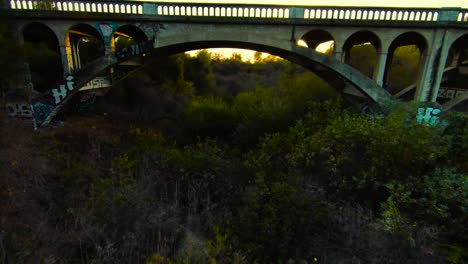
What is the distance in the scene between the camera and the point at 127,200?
4.25 m

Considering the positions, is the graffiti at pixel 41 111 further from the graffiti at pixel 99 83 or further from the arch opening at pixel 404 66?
the arch opening at pixel 404 66

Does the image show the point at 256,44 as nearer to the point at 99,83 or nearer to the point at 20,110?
the point at 99,83

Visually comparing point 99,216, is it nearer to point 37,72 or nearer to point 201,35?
point 201,35

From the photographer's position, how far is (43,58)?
11898 mm

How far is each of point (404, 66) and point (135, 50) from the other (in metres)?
17.5

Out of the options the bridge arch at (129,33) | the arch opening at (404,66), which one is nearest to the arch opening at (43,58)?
the bridge arch at (129,33)

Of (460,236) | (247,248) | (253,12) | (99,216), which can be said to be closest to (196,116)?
(253,12)

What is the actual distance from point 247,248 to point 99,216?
2694 millimetres

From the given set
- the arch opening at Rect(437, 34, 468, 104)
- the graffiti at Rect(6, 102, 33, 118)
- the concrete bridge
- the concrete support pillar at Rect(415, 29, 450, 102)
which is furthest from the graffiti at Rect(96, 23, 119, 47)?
the arch opening at Rect(437, 34, 468, 104)

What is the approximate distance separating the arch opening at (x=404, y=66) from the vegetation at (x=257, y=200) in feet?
22.8

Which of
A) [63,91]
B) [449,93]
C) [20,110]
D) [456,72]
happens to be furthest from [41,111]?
[456,72]

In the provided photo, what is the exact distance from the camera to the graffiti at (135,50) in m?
10.2

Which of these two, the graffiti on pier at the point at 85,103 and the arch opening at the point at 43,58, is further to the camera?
the graffiti on pier at the point at 85,103

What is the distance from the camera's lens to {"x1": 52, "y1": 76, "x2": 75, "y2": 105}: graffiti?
10.2m
